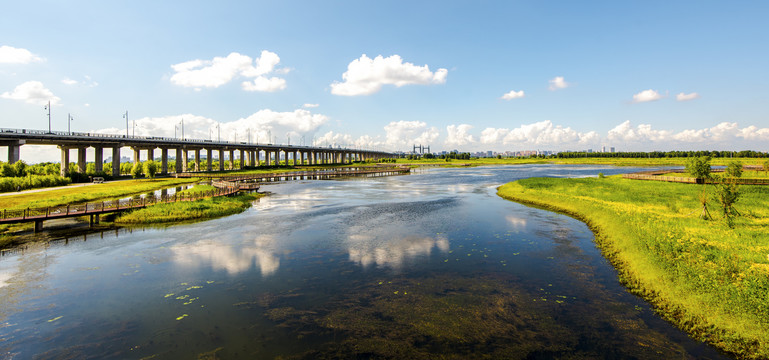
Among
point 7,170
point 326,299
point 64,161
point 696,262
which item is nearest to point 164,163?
point 64,161

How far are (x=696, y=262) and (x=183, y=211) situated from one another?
53567mm

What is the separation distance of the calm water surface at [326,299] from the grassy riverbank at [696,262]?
127 cm

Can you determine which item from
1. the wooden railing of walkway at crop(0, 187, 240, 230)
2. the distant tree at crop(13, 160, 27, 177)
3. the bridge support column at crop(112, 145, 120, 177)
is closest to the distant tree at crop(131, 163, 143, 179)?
the bridge support column at crop(112, 145, 120, 177)

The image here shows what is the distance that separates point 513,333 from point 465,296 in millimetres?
4513

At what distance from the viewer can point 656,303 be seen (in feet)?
62.6

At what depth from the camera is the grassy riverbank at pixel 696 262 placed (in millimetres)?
15336

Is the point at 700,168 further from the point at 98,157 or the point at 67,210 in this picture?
the point at 98,157

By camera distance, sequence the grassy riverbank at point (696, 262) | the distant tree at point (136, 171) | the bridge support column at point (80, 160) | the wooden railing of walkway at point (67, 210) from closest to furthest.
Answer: the grassy riverbank at point (696, 262) < the wooden railing of walkway at point (67, 210) < the bridge support column at point (80, 160) < the distant tree at point (136, 171)

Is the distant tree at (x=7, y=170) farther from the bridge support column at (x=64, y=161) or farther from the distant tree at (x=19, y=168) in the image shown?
the bridge support column at (x=64, y=161)

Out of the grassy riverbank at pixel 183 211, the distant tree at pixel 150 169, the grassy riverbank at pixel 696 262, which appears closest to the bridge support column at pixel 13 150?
the distant tree at pixel 150 169

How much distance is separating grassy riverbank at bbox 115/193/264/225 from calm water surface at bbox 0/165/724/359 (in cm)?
620

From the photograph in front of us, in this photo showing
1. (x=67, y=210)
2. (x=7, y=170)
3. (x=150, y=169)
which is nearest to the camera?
(x=67, y=210)

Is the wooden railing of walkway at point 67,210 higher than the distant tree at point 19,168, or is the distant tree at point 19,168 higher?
the distant tree at point 19,168

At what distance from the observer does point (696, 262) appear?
2083 centimetres
